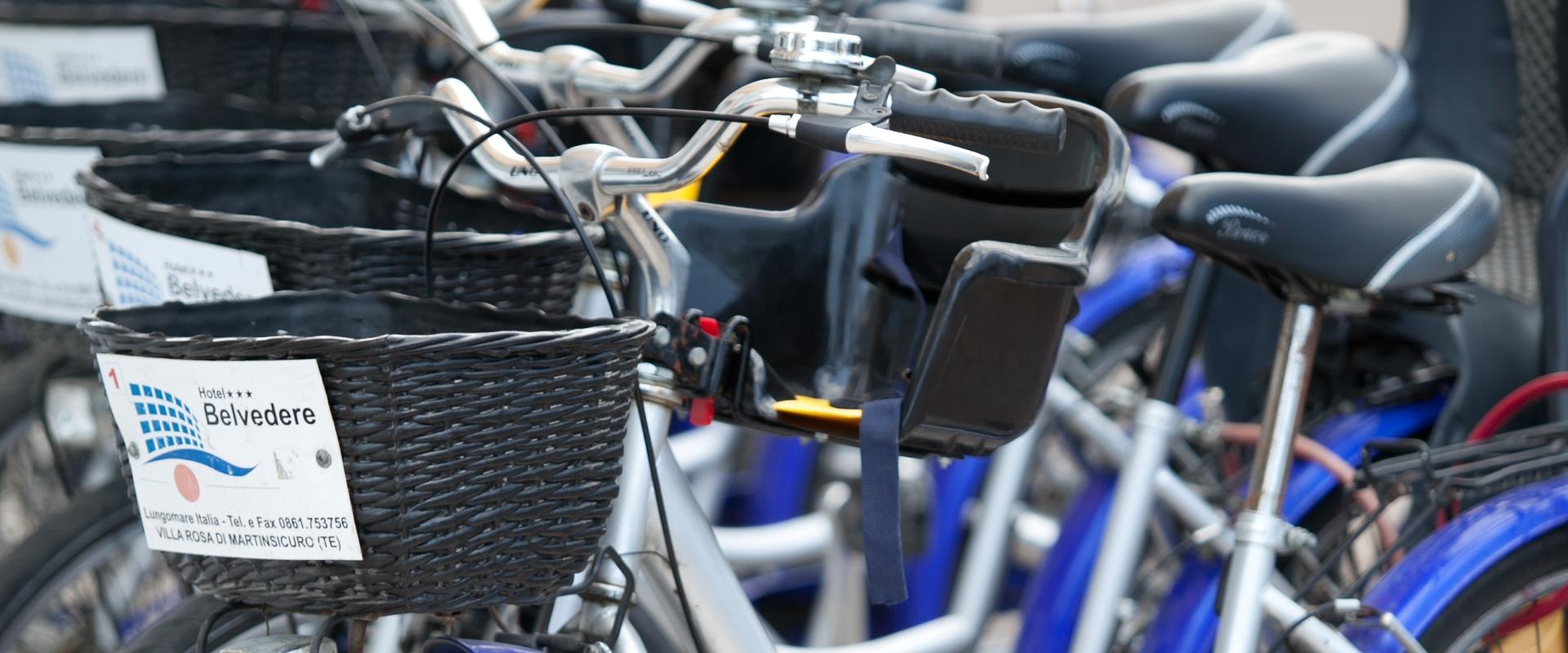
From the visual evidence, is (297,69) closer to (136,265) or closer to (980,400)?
(136,265)

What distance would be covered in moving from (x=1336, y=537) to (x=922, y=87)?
816mm

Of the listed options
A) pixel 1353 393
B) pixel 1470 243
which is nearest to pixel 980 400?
pixel 1470 243

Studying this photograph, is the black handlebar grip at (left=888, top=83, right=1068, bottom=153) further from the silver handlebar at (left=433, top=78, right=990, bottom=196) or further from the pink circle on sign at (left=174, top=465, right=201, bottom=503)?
the pink circle on sign at (left=174, top=465, right=201, bottom=503)

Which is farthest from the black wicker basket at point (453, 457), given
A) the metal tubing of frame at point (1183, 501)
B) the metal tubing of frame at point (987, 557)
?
the metal tubing of frame at point (987, 557)

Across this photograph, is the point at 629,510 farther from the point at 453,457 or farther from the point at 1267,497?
the point at 1267,497

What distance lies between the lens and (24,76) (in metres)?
1.76

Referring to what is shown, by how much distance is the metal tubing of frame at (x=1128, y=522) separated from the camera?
1493 mm

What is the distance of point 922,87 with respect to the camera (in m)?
1.02

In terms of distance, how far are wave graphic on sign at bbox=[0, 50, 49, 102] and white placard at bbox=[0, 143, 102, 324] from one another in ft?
1.08

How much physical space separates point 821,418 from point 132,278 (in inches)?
23.3

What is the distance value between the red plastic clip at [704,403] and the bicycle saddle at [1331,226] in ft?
1.34

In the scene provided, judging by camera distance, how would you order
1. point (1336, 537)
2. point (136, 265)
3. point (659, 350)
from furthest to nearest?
point (1336, 537) → point (136, 265) → point (659, 350)

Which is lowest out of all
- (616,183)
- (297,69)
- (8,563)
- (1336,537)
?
(1336,537)

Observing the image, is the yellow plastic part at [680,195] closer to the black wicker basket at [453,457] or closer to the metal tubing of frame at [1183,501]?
the metal tubing of frame at [1183,501]
